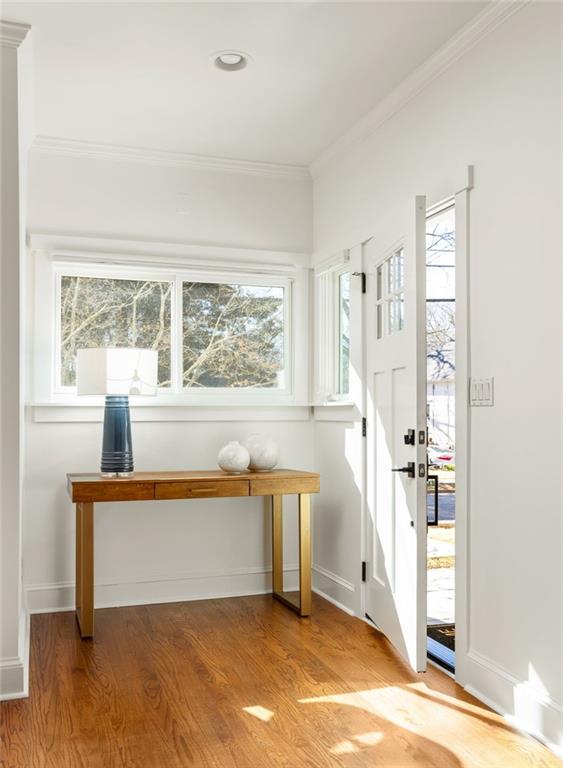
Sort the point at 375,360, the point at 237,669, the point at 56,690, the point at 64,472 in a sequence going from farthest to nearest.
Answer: the point at 64,472 → the point at 375,360 → the point at 237,669 → the point at 56,690

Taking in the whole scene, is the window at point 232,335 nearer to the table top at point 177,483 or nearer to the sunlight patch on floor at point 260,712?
the table top at point 177,483

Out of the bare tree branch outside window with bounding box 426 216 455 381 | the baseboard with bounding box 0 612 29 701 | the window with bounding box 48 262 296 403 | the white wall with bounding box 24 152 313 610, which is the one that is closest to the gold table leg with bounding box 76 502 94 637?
the white wall with bounding box 24 152 313 610

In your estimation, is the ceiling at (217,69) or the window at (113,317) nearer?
the ceiling at (217,69)

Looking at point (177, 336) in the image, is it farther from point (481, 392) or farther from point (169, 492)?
point (481, 392)

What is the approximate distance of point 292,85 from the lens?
3.46m

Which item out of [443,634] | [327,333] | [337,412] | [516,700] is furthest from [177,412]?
[516,700]

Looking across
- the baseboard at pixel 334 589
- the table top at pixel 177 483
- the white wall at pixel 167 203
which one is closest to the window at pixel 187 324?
the white wall at pixel 167 203

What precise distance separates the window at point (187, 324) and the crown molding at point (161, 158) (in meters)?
0.64

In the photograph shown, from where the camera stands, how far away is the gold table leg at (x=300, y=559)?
13.1ft

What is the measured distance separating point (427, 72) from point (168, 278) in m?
1.96

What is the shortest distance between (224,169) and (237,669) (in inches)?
115

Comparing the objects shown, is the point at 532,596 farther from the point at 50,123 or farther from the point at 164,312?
the point at 50,123

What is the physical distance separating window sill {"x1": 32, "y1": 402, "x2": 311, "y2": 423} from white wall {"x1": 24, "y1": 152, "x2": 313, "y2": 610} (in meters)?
0.02

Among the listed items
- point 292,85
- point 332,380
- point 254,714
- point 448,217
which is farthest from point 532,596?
point 292,85
